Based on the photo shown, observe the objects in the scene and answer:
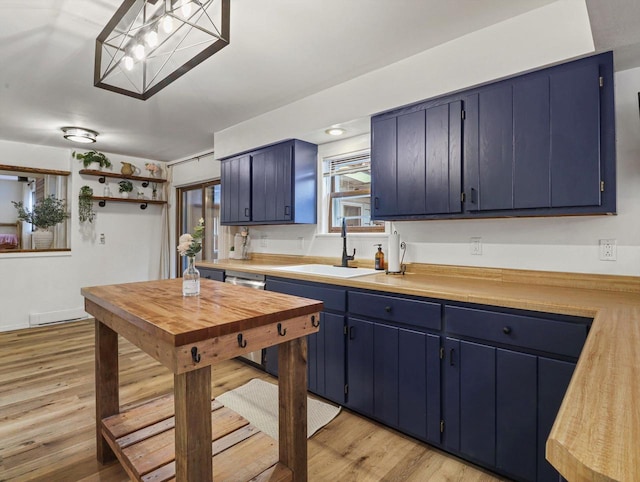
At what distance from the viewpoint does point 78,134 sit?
419cm

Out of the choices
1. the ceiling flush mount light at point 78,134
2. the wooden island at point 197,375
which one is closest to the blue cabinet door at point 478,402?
the wooden island at point 197,375

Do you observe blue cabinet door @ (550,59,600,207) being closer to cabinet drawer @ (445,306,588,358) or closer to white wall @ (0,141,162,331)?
cabinet drawer @ (445,306,588,358)

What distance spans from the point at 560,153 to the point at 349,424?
2053 mm

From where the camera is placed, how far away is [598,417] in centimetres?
59

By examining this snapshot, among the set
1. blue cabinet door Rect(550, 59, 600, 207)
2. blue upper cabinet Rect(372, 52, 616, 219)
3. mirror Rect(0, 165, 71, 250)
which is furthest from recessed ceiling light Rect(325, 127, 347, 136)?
mirror Rect(0, 165, 71, 250)

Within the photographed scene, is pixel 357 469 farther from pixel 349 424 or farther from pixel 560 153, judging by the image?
pixel 560 153

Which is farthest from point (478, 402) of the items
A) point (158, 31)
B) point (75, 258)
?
point (75, 258)

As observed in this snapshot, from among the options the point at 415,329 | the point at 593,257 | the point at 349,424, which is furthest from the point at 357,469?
the point at 593,257

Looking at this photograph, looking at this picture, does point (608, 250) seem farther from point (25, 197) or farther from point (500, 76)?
point (25, 197)

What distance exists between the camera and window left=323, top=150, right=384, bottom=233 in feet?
10.5

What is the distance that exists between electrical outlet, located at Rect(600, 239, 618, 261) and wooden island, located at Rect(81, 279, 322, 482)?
1665 mm

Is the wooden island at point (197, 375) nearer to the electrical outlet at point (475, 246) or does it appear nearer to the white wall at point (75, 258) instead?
the electrical outlet at point (475, 246)

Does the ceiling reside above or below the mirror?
above

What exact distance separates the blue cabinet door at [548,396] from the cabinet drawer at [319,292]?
119 cm
